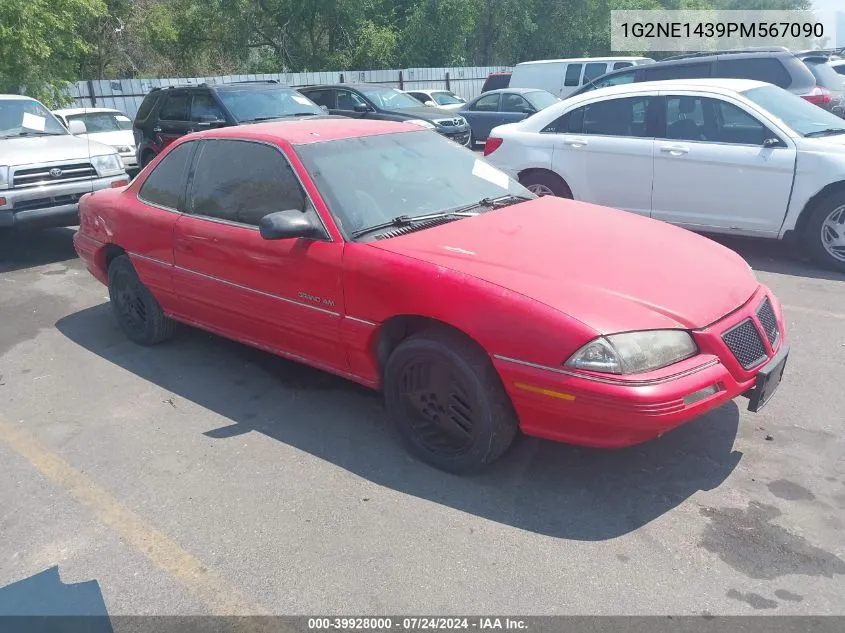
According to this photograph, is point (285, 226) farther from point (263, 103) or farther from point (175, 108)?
point (175, 108)

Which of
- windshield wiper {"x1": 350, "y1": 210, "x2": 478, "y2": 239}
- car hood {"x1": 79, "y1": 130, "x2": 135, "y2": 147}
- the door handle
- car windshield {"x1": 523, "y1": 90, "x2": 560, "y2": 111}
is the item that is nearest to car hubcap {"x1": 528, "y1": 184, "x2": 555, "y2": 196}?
the door handle

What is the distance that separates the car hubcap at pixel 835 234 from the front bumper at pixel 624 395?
382 cm

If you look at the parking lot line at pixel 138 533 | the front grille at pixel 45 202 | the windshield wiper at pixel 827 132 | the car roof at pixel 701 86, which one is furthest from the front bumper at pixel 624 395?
the front grille at pixel 45 202

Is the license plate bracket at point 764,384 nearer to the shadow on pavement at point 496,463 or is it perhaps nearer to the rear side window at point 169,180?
the shadow on pavement at point 496,463

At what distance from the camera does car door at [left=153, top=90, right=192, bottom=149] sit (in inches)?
468

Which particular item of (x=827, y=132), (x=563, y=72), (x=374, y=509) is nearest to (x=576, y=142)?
(x=827, y=132)

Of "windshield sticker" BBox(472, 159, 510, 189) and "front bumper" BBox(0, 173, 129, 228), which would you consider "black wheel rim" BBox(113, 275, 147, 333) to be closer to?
"windshield sticker" BBox(472, 159, 510, 189)

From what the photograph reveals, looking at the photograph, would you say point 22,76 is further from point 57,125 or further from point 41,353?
point 41,353

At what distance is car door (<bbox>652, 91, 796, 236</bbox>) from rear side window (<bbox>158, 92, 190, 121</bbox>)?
7585 millimetres

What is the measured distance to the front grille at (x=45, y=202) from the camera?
8148 millimetres

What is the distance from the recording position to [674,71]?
34.2 ft

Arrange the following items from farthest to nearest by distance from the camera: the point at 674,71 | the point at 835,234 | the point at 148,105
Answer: the point at 148,105
the point at 674,71
the point at 835,234

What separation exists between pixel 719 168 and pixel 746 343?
399 cm

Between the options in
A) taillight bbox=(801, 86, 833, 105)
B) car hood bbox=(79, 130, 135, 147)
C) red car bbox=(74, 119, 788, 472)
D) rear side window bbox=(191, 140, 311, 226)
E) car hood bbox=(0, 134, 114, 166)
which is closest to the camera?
red car bbox=(74, 119, 788, 472)
